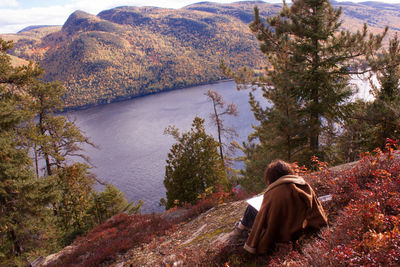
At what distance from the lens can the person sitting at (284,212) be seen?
9.71ft

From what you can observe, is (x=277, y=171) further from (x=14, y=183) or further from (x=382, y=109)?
(x=382, y=109)

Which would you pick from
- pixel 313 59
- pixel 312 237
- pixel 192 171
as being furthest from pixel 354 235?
pixel 192 171

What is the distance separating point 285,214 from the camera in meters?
3.03

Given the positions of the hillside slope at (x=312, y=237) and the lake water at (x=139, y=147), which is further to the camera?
the lake water at (x=139, y=147)

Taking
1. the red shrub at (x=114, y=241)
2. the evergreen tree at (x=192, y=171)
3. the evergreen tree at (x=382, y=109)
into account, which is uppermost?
the evergreen tree at (x=382, y=109)

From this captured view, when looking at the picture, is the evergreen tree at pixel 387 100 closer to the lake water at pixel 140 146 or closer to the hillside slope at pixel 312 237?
the hillside slope at pixel 312 237

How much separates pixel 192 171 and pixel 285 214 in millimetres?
13687

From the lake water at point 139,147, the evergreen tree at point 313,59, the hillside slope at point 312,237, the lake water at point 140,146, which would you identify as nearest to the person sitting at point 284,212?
the hillside slope at point 312,237

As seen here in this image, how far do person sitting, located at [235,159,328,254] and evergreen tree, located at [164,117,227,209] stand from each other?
1316cm

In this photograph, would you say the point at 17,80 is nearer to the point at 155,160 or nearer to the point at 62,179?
the point at 62,179

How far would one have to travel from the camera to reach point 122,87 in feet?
489

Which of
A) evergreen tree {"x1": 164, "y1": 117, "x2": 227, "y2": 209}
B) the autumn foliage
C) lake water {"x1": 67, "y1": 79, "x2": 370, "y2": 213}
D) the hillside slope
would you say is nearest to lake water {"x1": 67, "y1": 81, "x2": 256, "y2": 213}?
lake water {"x1": 67, "y1": 79, "x2": 370, "y2": 213}

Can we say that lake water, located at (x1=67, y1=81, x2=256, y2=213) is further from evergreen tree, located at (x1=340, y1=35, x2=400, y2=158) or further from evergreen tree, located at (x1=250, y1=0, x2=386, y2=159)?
evergreen tree, located at (x1=340, y1=35, x2=400, y2=158)

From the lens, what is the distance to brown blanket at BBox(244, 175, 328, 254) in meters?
2.96
